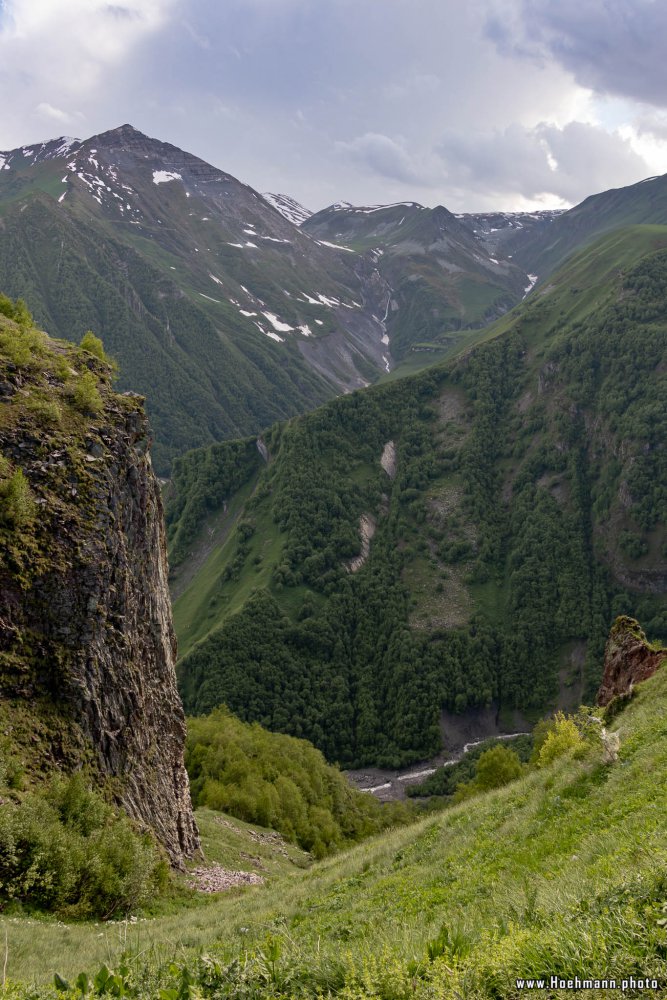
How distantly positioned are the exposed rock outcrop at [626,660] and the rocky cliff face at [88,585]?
99.3 ft

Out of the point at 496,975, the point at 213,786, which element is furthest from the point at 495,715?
the point at 496,975

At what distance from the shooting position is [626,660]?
44.1 meters

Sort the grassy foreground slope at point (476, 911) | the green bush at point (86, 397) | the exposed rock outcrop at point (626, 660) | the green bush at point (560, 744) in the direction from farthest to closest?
the exposed rock outcrop at point (626, 660) → the green bush at point (560, 744) → the green bush at point (86, 397) → the grassy foreground slope at point (476, 911)

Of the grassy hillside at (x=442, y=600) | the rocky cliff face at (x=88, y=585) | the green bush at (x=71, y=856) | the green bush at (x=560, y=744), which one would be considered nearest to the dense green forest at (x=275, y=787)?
the rocky cliff face at (x=88, y=585)

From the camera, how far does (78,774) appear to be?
2517 centimetres

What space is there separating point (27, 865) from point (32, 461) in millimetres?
18260

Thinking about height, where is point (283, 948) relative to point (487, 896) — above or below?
above

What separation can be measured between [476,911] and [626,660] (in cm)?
3850

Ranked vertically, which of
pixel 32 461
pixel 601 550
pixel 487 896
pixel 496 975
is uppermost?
pixel 32 461

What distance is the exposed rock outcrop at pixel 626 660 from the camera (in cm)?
4006

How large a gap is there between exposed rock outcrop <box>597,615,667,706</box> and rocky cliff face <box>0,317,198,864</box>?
30.3 meters

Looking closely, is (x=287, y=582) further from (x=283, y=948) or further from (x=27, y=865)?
(x=283, y=948)

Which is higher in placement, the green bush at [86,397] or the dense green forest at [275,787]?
the green bush at [86,397]

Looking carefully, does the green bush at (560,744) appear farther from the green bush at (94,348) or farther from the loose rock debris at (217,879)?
the green bush at (94,348)
